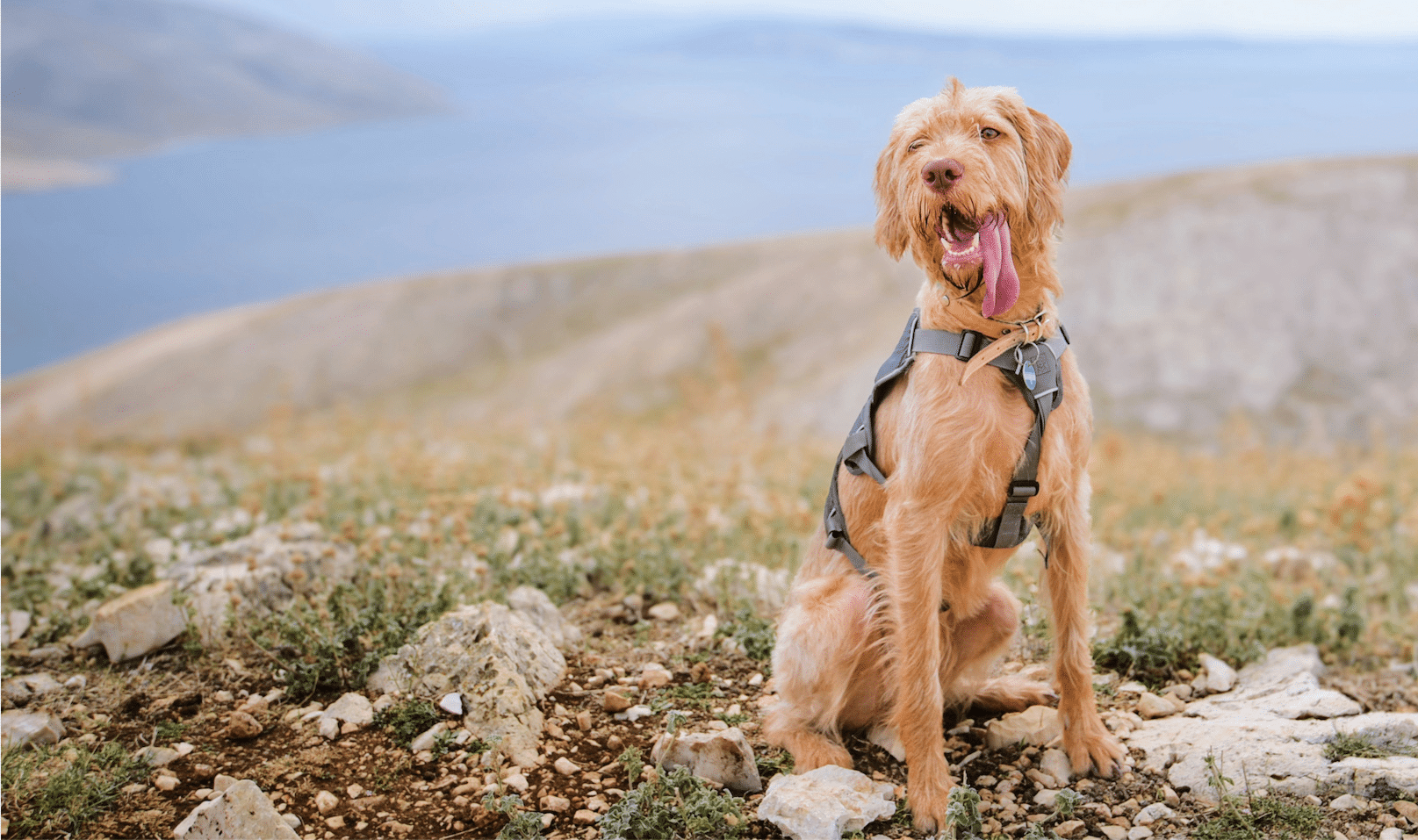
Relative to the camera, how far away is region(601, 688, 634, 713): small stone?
449cm

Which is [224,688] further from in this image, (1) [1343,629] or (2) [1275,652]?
(1) [1343,629]

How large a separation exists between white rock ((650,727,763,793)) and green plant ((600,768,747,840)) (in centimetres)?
19

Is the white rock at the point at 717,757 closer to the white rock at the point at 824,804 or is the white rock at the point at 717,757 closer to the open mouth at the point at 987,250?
the white rock at the point at 824,804

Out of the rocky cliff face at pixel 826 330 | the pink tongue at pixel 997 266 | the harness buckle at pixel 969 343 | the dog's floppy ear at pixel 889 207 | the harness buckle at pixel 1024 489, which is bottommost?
the rocky cliff face at pixel 826 330

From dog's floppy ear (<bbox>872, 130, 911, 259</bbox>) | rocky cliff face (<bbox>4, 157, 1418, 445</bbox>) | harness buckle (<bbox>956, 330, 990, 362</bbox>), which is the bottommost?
rocky cliff face (<bbox>4, 157, 1418, 445</bbox>)

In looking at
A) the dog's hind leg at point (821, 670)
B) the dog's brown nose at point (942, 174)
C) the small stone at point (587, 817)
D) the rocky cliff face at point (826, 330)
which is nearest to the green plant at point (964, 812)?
the dog's hind leg at point (821, 670)

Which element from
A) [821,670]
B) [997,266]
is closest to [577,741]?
[821,670]

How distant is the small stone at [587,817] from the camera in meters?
3.80

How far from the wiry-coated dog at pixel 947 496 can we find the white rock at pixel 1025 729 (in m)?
0.21

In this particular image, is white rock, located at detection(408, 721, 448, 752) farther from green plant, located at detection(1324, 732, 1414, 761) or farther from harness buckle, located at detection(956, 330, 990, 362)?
green plant, located at detection(1324, 732, 1414, 761)

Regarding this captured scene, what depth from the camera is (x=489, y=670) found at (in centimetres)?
440

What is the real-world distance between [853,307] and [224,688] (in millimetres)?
28154

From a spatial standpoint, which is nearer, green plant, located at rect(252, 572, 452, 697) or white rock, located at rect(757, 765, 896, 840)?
white rock, located at rect(757, 765, 896, 840)

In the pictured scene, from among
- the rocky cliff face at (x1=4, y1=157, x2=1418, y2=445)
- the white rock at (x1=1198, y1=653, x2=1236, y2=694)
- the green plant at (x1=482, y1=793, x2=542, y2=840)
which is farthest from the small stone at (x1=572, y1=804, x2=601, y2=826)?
the rocky cliff face at (x1=4, y1=157, x2=1418, y2=445)
